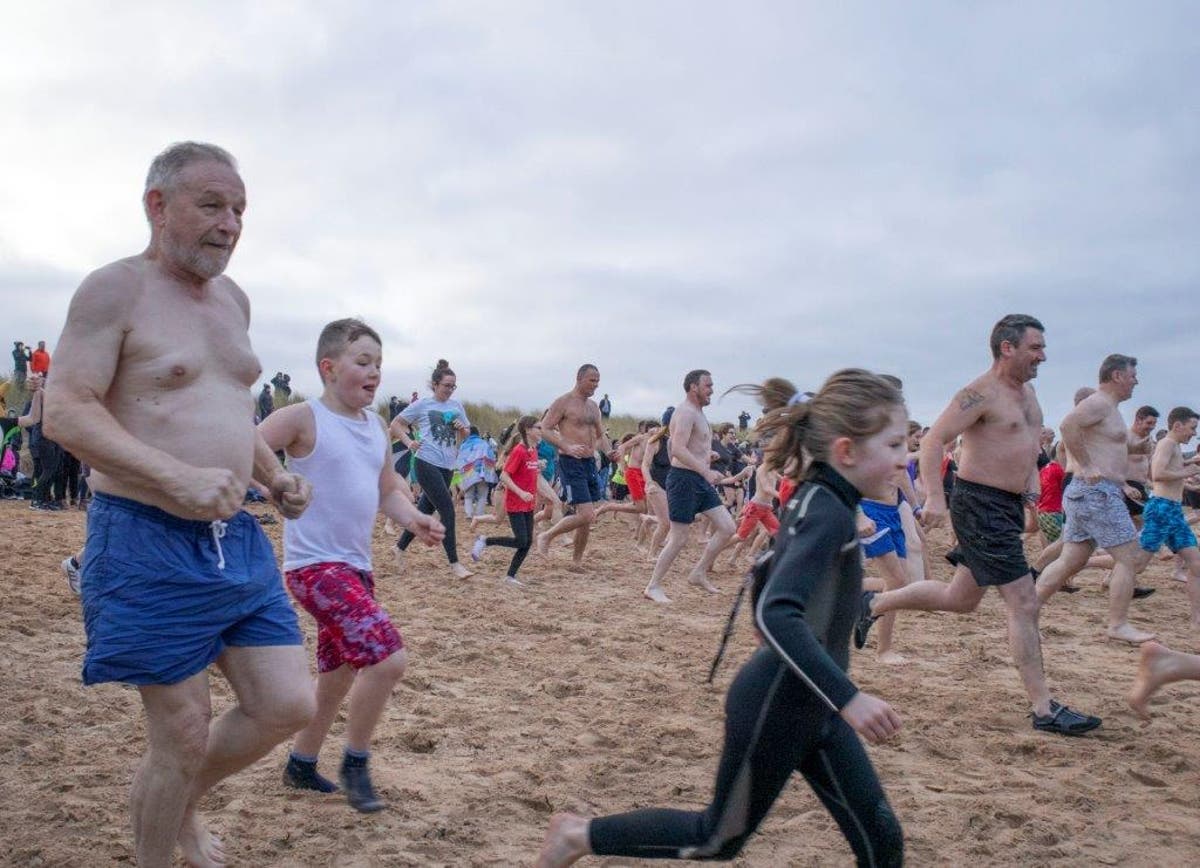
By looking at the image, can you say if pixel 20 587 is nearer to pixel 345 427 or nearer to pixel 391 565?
pixel 391 565

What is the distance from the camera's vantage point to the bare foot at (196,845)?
330 centimetres

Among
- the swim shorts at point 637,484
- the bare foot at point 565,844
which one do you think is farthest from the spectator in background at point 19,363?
the bare foot at point 565,844

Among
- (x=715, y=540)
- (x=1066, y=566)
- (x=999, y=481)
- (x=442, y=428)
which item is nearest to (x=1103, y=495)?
(x=1066, y=566)

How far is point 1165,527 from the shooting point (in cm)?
899

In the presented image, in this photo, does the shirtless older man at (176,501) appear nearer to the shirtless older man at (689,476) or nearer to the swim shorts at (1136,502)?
the shirtless older man at (689,476)

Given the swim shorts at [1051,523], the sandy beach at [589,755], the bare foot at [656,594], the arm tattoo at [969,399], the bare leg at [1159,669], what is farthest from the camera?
the swim shorts at [1051,523]

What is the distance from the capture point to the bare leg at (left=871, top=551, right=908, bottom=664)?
6852 millimetres

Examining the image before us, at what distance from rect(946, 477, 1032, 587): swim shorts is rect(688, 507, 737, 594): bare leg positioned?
424 centimetres

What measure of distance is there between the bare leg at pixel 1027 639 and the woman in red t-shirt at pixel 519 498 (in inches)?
221

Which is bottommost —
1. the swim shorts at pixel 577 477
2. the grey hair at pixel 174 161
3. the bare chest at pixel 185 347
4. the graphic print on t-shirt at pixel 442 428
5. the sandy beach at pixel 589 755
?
the sandy beach at pixel 589 755

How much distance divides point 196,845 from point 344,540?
114 cm

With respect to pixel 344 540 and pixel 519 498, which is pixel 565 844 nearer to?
pixel 344 540

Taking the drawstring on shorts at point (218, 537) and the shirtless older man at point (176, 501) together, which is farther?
the drawstring on shorts at point (218, 537)

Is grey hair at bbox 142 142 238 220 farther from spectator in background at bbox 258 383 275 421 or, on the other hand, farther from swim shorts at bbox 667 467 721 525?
spectator in background at bbox 258 383 275 421
